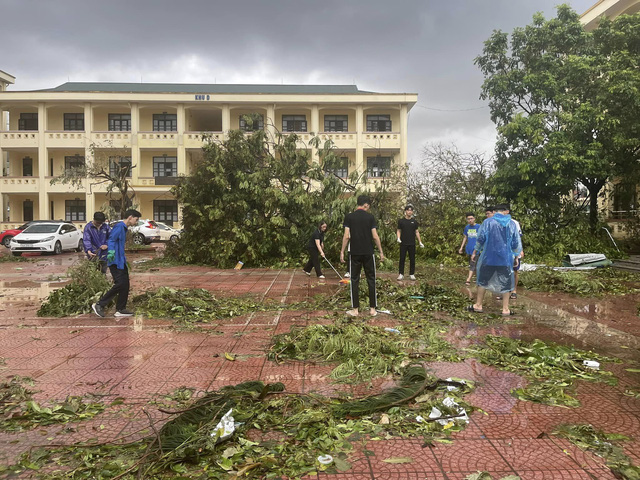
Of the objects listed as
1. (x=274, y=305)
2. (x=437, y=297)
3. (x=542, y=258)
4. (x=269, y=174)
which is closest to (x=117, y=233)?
(x=274, y=305)

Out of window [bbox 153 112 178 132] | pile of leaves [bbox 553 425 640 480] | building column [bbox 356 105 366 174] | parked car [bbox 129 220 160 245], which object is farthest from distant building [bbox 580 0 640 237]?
window [bbox 153 112 178 132]

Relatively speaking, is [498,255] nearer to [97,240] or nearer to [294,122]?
[97,240]

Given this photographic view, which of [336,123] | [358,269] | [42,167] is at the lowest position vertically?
[358,269]

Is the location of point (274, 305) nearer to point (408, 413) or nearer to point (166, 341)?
point (166, 341)

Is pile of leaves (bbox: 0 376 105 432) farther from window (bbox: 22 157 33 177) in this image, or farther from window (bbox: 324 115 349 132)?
window (bbox: 22 157 33 177)

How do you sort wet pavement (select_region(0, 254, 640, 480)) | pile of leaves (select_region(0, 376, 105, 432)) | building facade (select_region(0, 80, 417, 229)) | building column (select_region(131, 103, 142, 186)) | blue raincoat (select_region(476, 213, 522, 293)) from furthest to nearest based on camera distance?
building column (select_region(131, 103, 142, 186)), building facade (select_region(0, 80, 417, 229)), blue raincoat (select_region(476, 213, 522, 293)), pile of leaves (select_region(0, 376, 105, 432)), wet pavement (select_region(0, 254, 640, 480))

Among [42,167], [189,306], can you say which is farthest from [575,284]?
[42,167]

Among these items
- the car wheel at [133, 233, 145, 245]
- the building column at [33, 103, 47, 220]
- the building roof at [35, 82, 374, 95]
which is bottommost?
the car wheel at [133, 233, 145, 245]

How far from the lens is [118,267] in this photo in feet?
22.0

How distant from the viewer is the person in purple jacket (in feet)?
25.7

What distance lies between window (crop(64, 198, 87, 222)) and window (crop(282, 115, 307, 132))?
1632cm

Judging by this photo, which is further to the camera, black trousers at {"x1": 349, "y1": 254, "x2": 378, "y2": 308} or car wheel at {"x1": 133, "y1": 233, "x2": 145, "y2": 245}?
car wheel at {"x1": 133, "y1": 233, "x2": 145, "y2": 245}

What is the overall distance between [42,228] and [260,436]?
67.6 feet

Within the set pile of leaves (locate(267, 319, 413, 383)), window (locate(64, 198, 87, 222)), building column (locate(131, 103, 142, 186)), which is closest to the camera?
pile of leaves (locate(267, 319, 413, 383))
